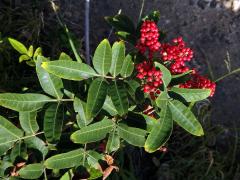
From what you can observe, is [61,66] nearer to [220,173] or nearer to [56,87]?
[56,87]

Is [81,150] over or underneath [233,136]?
over

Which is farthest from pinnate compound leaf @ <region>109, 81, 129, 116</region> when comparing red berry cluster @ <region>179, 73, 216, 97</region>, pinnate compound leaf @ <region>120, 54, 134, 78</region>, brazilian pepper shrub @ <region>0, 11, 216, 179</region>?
red berry cluster @ <region>179, 73, 216, 97</region>

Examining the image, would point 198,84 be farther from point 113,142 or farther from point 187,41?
point 187,41

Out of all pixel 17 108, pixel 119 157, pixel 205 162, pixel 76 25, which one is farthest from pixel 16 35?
pixel 205 162

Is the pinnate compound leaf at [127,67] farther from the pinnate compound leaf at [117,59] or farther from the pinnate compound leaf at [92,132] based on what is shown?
the pinnate compound leaf at [92,132]

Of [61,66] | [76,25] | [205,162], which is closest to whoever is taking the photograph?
[61,66]

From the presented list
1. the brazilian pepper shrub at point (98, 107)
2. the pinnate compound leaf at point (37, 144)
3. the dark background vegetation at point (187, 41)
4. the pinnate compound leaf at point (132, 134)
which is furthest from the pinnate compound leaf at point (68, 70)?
the dark background vegetation at point (187, 41)

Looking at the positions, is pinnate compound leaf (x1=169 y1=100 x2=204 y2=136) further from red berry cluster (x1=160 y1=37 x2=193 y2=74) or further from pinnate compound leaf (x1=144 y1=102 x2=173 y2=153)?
red berry cluster (x1=160 y1=37 x2=193 y2=74)
